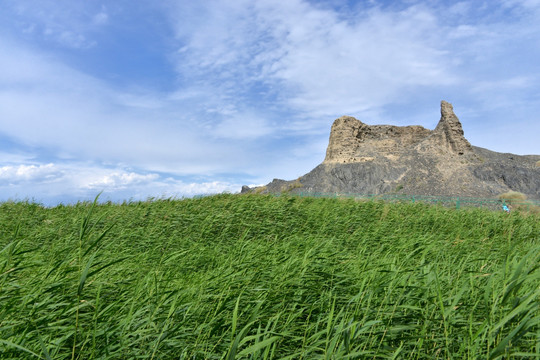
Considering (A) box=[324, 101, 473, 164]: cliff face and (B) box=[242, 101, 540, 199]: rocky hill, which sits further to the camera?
(A) box=[324, 101, 473, 164]: cliff face

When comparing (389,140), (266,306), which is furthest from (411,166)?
(266,306)

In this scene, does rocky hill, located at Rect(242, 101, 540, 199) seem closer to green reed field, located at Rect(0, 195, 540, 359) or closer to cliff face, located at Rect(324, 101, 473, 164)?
cliff face, located at Rect(324, 101, 473, 164)

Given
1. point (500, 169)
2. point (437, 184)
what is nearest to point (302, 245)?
point (437, 184)

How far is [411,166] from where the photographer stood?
4091 cm

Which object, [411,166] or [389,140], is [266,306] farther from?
[389,140]

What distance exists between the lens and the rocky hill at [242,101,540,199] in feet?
119

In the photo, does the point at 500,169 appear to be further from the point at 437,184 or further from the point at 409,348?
the point at 409,348

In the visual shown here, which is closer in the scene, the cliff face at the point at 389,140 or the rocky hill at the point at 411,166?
the rocky hill at the point at 411,166

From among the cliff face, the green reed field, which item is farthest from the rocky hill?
the green reed field

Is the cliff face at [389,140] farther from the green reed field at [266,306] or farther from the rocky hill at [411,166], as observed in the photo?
the green reed field at [266,306]

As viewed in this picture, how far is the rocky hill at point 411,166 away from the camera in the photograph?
36.1 meters

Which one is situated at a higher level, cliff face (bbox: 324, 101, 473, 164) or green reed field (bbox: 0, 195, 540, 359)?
cliff face (bbox: 324, 101, 473, 164)

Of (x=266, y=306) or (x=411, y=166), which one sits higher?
(x=411, y=166)

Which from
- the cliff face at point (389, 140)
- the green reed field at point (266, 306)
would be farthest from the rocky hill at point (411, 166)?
the green reed field at point (266, 306)
